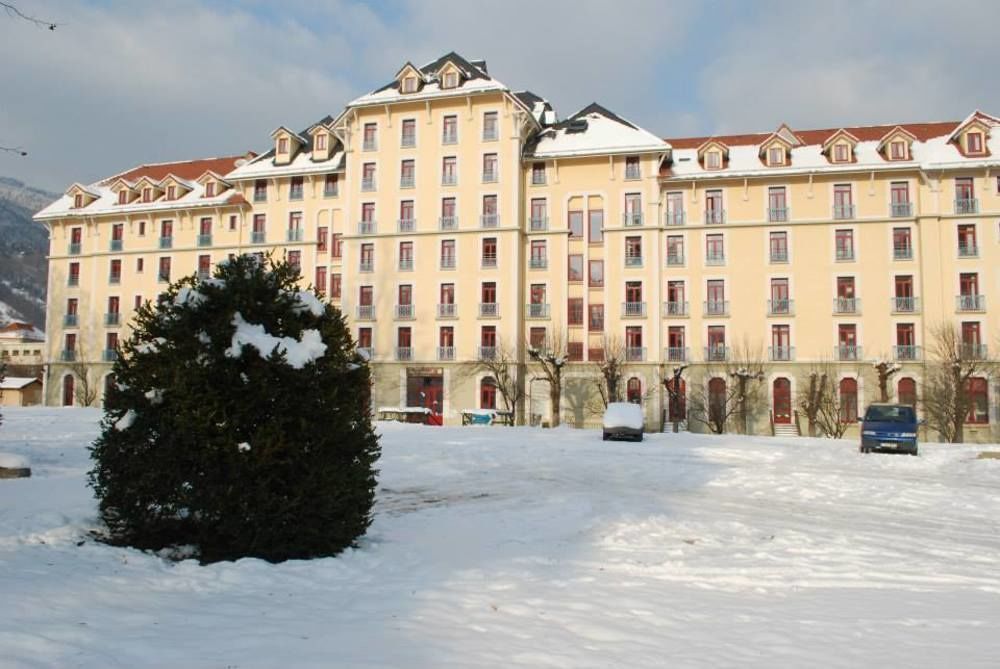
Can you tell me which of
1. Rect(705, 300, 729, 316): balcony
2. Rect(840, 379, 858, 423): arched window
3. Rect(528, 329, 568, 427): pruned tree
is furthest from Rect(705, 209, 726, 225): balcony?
Rect(840, 379, 858, 423): arched window

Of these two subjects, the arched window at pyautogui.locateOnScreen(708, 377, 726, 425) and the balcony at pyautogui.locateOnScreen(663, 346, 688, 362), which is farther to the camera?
the balcony at pyautogui.locateOnScreen(663, 346, 688, 362)

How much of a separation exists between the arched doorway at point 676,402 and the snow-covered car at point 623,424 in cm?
1279

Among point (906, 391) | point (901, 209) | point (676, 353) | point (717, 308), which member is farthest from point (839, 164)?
point (676, 353)

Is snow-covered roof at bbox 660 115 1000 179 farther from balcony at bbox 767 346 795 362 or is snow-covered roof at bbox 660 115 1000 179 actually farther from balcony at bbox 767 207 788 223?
balcony at bbox 767 346 795 362

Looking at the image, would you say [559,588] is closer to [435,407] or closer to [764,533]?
[764,533]

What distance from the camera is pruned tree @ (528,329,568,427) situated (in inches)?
1614

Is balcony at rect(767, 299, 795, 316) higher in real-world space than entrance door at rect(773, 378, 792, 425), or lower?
higher

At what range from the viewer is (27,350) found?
94.6m

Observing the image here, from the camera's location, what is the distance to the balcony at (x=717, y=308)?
42594 mm

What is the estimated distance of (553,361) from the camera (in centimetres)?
4031

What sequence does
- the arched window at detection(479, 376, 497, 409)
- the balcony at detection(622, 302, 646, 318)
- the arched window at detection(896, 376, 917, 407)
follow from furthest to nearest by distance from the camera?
the balcony at detection(622, 302, 646, 318) → the arched window at detection(479, 376, 497, 409) → the arched window at detection(896, 376, 917, 407)

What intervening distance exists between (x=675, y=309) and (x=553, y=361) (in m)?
8.37

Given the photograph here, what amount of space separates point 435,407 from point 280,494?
3591cm

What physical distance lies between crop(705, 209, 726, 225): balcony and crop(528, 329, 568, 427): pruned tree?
1083 cm
